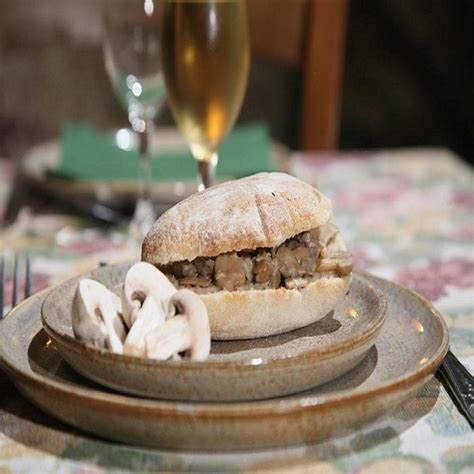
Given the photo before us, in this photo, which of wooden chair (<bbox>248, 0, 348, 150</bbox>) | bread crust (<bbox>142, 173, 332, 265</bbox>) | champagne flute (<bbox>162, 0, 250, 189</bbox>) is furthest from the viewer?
wooden chair (<bbox>248, 0, 348, 150</bbox>)

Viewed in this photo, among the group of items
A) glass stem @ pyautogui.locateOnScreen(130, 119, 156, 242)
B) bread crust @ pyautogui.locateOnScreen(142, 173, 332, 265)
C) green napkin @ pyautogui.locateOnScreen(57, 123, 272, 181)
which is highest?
bread crust @ pyautogui.locateOnScreen(142, 173, 332, 265)

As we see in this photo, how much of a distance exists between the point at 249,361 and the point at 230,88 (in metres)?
0.42

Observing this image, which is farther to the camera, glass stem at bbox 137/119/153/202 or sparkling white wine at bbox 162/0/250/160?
glass stem at bbox 137/119/153/202

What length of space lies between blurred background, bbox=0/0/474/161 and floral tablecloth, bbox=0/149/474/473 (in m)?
0.23

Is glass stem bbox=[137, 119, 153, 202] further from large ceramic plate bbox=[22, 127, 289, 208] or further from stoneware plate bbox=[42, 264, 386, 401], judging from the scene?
stoneware plate bbox=[42, 264, 386, 401]

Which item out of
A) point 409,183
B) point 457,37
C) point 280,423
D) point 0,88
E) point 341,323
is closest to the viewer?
point 280,423

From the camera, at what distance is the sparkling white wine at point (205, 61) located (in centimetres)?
82

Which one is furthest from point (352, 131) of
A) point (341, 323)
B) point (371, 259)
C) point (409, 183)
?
point (341, 323)

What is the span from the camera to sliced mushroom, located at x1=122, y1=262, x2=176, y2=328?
1.77ft

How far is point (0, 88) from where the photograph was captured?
255 cm

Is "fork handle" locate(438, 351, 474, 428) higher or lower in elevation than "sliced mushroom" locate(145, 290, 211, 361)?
lower

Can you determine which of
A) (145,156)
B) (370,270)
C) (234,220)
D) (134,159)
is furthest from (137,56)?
(234,220)

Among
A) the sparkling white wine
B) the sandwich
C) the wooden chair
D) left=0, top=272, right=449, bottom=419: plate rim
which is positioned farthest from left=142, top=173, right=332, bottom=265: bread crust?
the wooden chair

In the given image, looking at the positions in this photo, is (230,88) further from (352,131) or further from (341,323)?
(352,131)
